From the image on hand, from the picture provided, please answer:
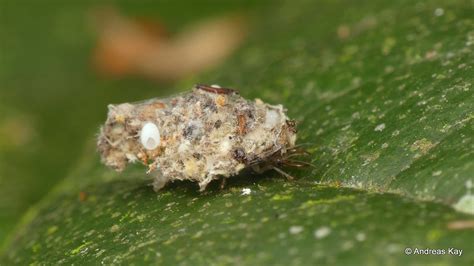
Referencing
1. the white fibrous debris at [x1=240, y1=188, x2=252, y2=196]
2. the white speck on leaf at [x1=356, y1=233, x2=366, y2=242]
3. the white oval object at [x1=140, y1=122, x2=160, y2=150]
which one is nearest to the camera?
the white speck on leaf at [x1=356, y1=233, x2=366, y2=242]

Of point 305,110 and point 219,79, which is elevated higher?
Answer: point 219,79

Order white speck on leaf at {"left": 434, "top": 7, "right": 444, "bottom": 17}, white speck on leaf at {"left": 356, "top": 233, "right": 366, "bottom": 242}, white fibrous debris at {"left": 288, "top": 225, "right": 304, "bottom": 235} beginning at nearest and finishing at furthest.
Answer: white speck on leaf at {"left": 356, "top": 233, "right": 366, "bottom": 242}, white fibrous debris at {"left": 288, "top": 225, "right": 304, "bottom": 235}, white speck on leaf at {"left": 434, "top": 7, "right": 444, "bottom": 17}

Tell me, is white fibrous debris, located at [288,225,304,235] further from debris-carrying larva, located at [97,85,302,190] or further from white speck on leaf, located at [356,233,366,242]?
debris-carrying larva, located at [97,85,302,190]

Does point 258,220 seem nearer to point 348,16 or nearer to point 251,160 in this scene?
point 251,160

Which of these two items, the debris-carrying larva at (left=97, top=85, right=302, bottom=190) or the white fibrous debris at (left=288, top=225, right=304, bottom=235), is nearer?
the white fibrous debris at (left=288, top=225, right=304, bottom=235)

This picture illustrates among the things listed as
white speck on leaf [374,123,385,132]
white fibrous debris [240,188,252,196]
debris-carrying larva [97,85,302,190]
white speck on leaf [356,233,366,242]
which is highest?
debris-carrying larva [97,85,302,190]

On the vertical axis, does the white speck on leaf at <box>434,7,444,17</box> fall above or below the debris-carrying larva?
above

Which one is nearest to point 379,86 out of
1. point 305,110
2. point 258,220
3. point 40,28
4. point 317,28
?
point 305,110

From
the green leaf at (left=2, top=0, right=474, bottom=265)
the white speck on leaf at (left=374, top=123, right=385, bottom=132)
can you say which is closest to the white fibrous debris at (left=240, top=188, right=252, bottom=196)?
the green leaf at (left=2, top=0, right=474, bottom=265)
